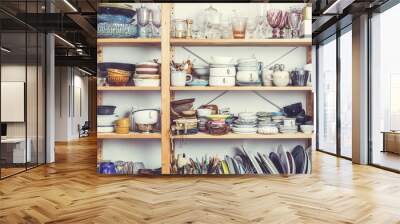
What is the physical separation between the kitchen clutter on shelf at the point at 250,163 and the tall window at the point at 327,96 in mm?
3068

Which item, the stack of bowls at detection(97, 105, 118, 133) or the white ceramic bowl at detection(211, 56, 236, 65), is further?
the stack of bowls at detection(97, 105, 118, 133)

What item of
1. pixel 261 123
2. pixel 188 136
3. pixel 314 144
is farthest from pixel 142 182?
pixel 314 144

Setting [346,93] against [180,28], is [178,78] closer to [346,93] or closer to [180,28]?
[180,28]

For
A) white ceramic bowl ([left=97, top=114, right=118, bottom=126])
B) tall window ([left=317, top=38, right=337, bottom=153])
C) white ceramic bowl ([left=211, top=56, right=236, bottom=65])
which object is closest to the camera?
white ceramic bowl ([left=211, top=56, right=236, bottom=65])

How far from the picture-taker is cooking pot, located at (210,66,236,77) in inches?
172

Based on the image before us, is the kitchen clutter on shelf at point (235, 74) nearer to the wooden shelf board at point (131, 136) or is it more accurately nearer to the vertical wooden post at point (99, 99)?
the wooden shelf board at point (131, 136)

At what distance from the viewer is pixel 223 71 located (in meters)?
4.37

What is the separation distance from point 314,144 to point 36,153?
18.6 ft

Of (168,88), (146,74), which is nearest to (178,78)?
(168,88)

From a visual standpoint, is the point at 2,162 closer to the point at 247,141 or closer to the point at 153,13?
the point at 153,13

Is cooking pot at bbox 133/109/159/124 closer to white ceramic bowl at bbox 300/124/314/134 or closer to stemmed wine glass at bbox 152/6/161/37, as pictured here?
stemmed wine glass at bbox 152/6/161/37

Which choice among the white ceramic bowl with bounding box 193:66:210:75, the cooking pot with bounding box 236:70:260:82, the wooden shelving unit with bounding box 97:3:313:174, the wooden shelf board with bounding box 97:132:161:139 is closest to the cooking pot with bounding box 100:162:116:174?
the wooden shelving unit with bounding box 97:3:313:174

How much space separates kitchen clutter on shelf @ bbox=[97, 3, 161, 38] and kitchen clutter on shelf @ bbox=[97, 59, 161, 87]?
1.11 ft

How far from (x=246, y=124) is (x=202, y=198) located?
1.25 metres
